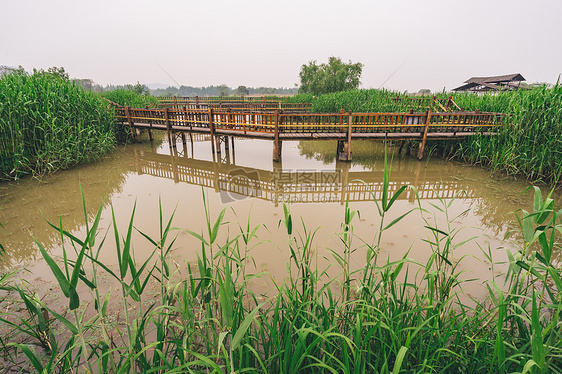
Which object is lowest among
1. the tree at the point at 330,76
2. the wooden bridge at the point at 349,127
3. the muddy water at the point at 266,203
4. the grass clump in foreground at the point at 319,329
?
the muddy water at the point at 266,203

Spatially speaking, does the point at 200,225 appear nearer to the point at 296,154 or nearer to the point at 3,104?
the point at 3,104

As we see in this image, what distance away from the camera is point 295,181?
23.5 feet

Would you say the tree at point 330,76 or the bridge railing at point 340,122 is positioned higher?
the tree at point 330,76

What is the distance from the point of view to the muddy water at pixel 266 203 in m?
3.73

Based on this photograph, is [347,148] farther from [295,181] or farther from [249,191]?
[249,191]

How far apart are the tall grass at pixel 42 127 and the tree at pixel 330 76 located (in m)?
33.0

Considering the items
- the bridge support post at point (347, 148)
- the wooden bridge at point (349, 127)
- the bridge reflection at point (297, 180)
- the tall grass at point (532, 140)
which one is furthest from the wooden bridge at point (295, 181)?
the tall grass at point (532, 140)

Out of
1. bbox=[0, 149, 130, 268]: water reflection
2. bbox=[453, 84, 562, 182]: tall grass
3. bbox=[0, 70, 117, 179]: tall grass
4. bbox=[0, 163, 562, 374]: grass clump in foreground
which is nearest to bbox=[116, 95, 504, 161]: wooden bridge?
bbox=[453, 84, 562, 182]: tall grass

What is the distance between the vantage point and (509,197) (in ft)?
19.0

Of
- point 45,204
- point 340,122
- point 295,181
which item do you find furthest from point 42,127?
point 340,122

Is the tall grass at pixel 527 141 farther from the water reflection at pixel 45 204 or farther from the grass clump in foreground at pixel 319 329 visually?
the water reflection at pixel 45 204

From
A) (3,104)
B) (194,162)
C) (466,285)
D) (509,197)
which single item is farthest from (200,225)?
(509,197)

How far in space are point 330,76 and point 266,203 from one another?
116 feet

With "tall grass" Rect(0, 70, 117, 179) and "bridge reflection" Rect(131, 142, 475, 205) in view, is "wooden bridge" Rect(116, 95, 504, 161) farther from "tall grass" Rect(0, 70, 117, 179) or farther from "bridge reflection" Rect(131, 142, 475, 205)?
"tall grass" Rect(0, 70, 117, 179)
